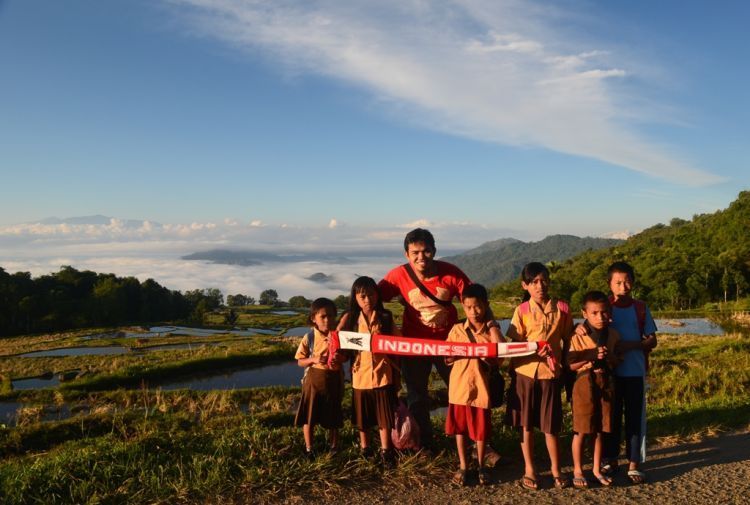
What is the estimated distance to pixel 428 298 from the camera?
18.9 ft

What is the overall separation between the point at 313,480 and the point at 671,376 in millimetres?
12185

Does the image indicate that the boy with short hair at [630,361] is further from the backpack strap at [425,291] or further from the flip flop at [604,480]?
the backpack strap at [425,291]

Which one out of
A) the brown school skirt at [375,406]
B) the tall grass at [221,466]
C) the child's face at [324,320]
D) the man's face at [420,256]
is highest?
the man's face at [420,256]

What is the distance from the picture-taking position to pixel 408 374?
5.94 m

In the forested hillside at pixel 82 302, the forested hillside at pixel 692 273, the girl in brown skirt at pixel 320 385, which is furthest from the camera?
the forested hillside at pixel 692 273

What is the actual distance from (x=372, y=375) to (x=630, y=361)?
2.71m

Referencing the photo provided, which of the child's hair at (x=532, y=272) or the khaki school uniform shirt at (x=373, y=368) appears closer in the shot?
the child's hair at (x=532, y=272)

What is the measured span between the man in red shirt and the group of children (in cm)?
33

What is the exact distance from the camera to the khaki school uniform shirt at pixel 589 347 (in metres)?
5.15

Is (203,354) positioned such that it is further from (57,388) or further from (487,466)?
(487,466)

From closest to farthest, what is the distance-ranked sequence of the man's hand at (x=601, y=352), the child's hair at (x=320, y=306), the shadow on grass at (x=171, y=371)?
the man's hand at (x=601, y=352), the child's hair at (x=320, y=306), the shadow on grass at (x=171, y=371)

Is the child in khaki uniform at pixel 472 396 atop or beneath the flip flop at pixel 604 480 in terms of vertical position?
atop

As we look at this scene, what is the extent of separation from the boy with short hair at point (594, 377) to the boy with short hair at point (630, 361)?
170mm

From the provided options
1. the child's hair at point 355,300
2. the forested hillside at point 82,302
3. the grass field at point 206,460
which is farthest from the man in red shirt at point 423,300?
the forested hillside at point 82,302
